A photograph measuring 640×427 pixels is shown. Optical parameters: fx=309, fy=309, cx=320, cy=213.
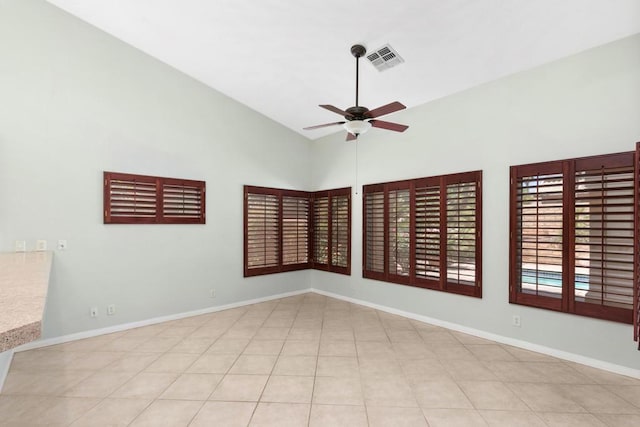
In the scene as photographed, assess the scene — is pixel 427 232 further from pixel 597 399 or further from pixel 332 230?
pixel 597 399

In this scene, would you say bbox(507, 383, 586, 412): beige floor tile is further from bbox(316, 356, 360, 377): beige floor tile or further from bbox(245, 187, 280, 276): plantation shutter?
bbox(245, 187, 280, 276): plantation shutter

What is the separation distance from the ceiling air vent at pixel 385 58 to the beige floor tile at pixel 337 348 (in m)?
3.28

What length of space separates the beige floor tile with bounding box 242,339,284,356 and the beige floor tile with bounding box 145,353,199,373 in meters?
0.56

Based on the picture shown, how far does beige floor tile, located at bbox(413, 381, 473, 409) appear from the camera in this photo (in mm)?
2441

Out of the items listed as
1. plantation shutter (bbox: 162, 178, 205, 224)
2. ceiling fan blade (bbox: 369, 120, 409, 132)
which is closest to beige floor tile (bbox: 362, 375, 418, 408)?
ceiling fan blade (bbox: 369, 120, 409, 132)

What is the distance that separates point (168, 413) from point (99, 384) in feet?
2.92

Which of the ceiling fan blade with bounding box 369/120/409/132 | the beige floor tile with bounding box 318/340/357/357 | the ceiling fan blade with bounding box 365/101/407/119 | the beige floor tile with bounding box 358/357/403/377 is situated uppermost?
the ceiling fan blade with bounding box 365/101/407/119

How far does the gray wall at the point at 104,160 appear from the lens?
3488mm

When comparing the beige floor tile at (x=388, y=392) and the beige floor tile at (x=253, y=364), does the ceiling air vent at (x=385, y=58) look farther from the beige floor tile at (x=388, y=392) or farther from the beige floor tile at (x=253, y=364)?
the beige floor tile at (x=253, y=364)

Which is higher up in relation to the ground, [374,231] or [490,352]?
[374,231]

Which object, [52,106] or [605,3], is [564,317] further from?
[52,106]

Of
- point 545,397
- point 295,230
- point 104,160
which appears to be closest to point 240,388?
point 545,397

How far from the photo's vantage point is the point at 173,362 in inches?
124

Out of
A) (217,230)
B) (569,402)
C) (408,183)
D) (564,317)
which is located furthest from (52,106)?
(564,317)
